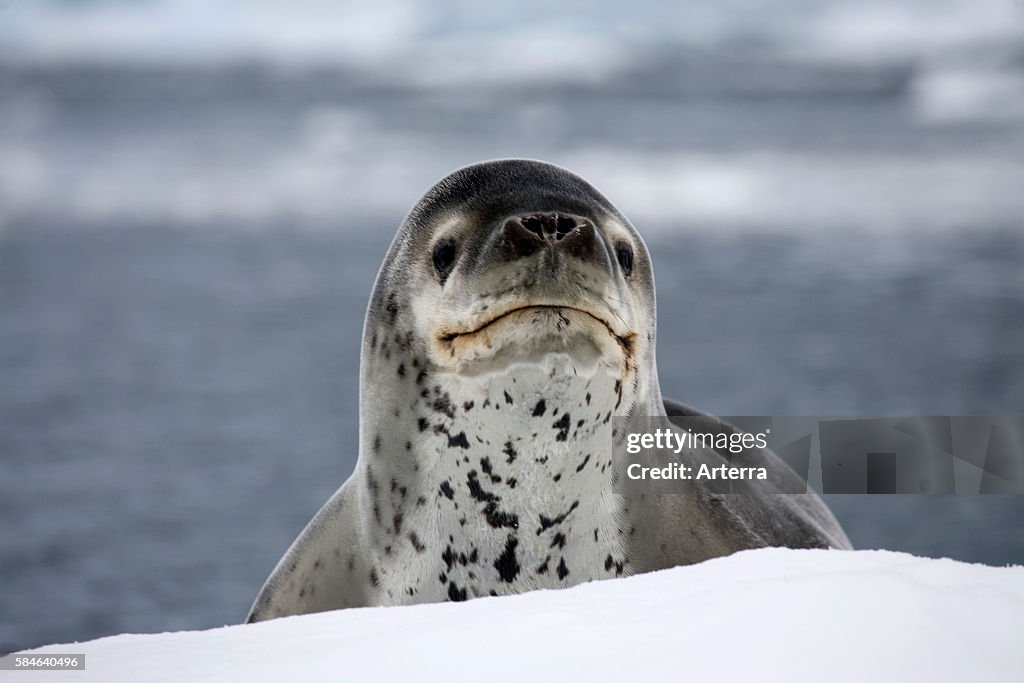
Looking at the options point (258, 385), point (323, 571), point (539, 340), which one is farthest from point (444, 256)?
point (258, 385)

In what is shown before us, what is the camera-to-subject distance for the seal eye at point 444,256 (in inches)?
156

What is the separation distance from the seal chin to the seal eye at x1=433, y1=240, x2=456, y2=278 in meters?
0.27

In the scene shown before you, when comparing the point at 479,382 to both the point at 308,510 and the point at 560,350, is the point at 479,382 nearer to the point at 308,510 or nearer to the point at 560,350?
the point at 560,350

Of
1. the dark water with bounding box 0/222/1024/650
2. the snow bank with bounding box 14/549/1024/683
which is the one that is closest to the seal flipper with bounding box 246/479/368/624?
the snow bank with bounding box 14/549/1024/683

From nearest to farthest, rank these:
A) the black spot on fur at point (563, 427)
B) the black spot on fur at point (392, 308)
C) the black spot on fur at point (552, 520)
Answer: the black spot on fur at point (563, 427) → the black spot on fur at point (552, 520) → the black spot on fur at point (392, 308)

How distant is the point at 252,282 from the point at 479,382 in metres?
55.0

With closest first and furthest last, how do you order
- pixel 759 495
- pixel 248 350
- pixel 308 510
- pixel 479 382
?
pixel 479 382, pixel 759 495, pixel 308 510, pixel 248 350

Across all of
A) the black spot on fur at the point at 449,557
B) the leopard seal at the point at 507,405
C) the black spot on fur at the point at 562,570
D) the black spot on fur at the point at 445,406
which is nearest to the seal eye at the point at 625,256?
the leopard seal at the point at 507,405

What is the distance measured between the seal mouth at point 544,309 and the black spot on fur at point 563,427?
242 millimetres

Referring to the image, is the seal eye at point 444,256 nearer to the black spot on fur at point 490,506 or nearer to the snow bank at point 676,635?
the black spot on fur at point 490,506

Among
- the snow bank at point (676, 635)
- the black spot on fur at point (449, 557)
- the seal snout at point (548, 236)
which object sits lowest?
the snow bank at point (676, 635)

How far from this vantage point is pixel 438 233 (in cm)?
407

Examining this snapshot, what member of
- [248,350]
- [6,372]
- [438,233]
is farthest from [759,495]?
[248,350]

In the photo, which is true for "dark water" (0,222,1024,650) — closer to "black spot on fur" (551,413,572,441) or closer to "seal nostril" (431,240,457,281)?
"seal nostril" (431,240,457,281)
